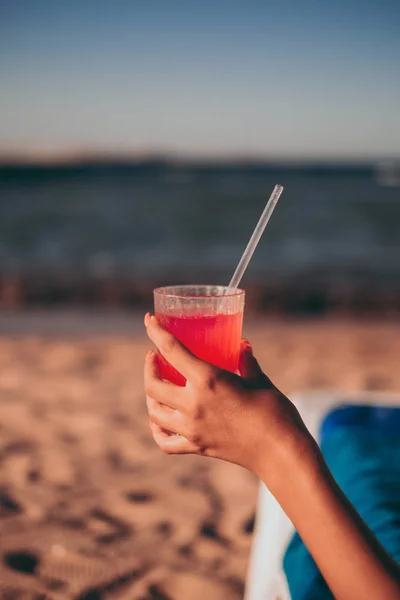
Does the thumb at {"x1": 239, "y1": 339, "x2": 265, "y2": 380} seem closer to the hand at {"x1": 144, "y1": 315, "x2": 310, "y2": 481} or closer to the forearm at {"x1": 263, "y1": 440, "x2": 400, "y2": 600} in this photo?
the hand at {"x1": 144, "y1": 315, "x2": 310, "y2": 481}

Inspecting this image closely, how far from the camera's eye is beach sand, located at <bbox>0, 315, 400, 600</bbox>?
2.46 metres

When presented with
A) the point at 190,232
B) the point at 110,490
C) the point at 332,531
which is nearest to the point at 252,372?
the point at 332,531

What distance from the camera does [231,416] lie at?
3.54ft

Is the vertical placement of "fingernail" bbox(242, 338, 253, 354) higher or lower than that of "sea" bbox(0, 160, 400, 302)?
lower

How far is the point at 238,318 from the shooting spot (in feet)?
5.08

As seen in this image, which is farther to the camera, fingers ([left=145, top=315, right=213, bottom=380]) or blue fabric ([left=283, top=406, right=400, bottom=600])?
blue fabric ([left=283, top=406, right=400, bottom=600])

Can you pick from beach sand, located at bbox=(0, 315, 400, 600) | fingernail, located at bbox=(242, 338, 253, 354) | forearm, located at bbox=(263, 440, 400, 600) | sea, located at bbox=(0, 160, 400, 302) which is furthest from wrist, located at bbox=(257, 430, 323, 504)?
sea, located at bbox=(0, 160, 400, 302)

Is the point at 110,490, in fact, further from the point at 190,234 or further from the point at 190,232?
the point at 190,232

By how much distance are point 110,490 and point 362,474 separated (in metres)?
1.70

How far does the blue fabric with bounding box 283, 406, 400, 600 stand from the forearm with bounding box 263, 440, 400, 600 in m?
0.57

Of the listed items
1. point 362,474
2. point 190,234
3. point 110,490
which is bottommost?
point 110,490

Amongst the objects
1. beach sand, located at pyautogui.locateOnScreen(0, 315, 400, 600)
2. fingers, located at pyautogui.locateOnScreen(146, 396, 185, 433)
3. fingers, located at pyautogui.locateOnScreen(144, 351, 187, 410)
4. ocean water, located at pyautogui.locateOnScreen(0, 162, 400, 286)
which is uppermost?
ocean water, located at pyautogui.locateOnScreen(0, 162, 400, 286)

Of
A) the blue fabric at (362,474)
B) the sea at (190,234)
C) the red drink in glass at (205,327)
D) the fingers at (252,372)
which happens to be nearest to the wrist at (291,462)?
the fingers at (252,372)

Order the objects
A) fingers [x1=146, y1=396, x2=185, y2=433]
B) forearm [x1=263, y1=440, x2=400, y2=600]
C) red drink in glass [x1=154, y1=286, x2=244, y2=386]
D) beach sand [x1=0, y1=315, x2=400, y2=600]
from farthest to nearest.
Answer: beach sand [x1=0, y1=315, x2=400, y2=600], red drink in glass [x1=154, y1=286, x2=244, y2=386], fingers [x1=146, y1=396, x2=185, y2=433], forearm [x1=263, y1=440, x2=400, y2=600]
